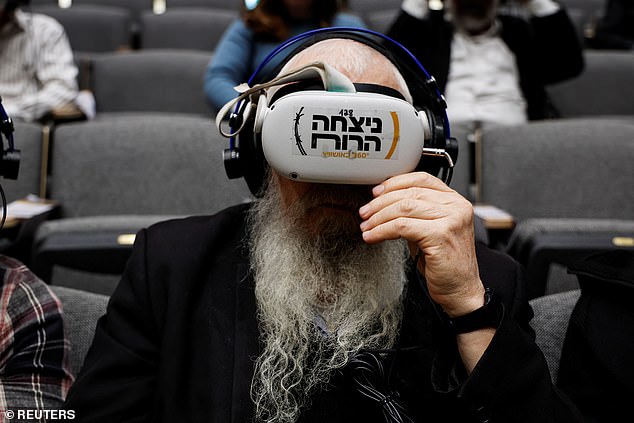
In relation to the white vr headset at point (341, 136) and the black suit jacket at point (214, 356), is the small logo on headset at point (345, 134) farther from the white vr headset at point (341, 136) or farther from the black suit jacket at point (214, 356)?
the black suit jacket at point (214, 356)

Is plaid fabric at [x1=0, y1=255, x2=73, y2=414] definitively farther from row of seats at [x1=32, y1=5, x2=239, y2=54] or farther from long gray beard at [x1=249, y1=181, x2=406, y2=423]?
row of seats at [x1=32, y1=5, x2=239, y2=54]

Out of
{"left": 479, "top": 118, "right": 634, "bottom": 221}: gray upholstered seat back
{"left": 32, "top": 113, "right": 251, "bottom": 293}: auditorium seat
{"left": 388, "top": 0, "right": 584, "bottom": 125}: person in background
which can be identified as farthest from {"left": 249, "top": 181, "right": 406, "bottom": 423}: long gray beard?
{"left": 388, "top": 0, "right": 584, "bottom": 125}: person in background

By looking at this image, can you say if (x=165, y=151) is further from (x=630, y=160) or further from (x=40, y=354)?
(x=630, y=160)

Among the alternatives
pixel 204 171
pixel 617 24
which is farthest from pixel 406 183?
pixel 617 24

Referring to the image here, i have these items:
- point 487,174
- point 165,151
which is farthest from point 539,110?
point 165,151

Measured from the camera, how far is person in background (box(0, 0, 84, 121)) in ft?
7.30

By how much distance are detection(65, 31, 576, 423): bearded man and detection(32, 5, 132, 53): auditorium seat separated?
2701 millimetres

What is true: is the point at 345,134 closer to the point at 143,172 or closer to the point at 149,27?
the point at 143,172

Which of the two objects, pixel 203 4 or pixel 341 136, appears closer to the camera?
pixel 341 136

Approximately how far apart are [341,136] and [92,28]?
303 cm

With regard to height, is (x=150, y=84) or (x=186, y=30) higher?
(x=186, y=30)

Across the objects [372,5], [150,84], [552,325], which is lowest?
[552,325]

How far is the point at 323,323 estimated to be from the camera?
0.92 meters

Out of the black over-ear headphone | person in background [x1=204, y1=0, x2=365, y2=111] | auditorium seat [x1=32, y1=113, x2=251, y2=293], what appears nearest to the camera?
the black over-ear headphone
